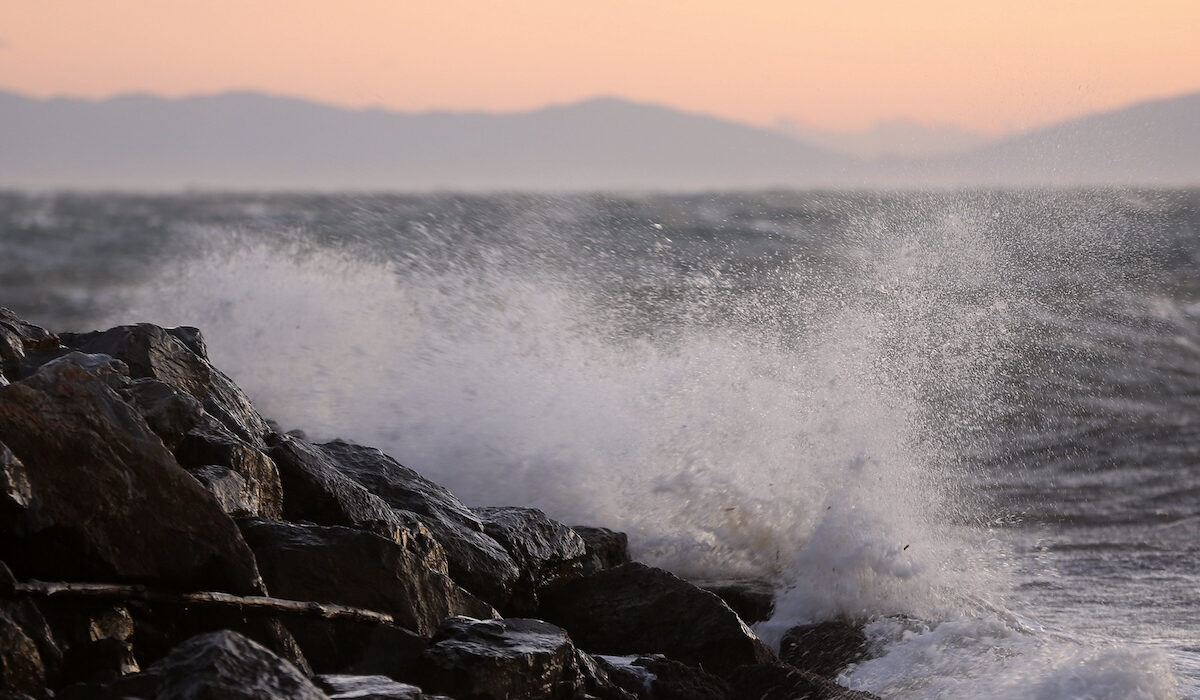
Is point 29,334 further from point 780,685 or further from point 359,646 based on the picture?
point 780,685

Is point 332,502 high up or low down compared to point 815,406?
up

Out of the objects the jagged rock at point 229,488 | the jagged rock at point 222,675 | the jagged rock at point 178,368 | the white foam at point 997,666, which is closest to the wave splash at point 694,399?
the white foam at point 997,666

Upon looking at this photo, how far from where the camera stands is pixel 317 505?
453 cm

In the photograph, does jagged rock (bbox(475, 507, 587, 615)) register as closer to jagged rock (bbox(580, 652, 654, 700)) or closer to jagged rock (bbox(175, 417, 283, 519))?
jagged rock (bbox(580, 652, 654, 700))

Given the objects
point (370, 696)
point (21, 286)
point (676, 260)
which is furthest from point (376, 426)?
point (21, 286)

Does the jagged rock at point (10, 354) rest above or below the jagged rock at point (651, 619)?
above

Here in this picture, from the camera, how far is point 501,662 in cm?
366

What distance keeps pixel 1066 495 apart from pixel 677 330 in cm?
316

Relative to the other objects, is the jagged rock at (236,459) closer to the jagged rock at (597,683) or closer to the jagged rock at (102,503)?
the jagged rock at (102,503)

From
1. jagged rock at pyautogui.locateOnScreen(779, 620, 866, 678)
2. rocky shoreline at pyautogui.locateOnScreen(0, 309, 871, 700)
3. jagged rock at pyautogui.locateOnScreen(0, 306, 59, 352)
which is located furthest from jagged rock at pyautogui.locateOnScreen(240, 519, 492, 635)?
jagged rock at pyautogui.locateOnScreen(779, 620, 866, 678)

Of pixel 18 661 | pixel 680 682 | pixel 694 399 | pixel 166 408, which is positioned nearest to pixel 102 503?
pixel 18 661

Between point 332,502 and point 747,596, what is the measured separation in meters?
2.19

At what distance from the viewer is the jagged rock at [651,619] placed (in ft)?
15.7

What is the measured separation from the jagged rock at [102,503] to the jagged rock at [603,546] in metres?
2.50
